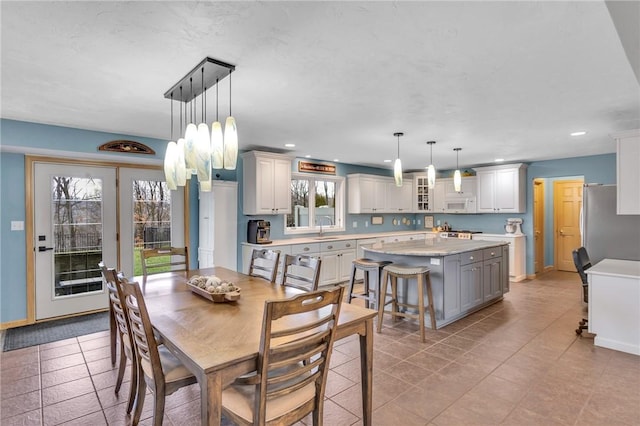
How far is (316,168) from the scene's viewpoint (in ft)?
20.8

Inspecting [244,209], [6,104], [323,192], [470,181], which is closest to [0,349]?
[6,104]

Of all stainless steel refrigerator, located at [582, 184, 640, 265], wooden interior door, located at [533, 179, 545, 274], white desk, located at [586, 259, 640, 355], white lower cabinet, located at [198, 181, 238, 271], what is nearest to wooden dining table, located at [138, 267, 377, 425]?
white lower cabinet, located at [198, 181, 238, 271]

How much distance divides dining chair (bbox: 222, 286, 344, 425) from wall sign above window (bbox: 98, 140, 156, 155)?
355 centimetres

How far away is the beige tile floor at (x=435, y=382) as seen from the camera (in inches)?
88.4

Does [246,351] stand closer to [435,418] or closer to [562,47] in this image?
[435,418]

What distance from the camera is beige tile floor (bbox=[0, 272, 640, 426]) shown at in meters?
2.25

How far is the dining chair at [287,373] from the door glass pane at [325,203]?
4.82m

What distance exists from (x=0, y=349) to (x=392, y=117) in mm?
4533

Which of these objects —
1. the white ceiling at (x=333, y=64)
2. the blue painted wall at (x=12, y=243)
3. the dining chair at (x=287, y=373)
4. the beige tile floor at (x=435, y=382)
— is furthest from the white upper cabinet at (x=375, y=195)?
the dining chair at (x=287, y=373)

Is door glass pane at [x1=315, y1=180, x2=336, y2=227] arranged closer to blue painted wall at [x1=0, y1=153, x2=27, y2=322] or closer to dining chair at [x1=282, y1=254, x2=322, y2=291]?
dining chair at [x1=282, y1=254, x2=322, y2=291]

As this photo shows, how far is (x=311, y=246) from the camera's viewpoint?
5.60 meters

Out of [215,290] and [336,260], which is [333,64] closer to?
[215,290]

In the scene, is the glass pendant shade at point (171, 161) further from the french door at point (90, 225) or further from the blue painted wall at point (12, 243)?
the blue painted wall at point (12, 243)

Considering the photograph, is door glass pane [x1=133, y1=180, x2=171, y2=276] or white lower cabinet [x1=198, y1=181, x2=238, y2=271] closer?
door glass pane [x1=133, y1=180, x2=171, y2=276]
